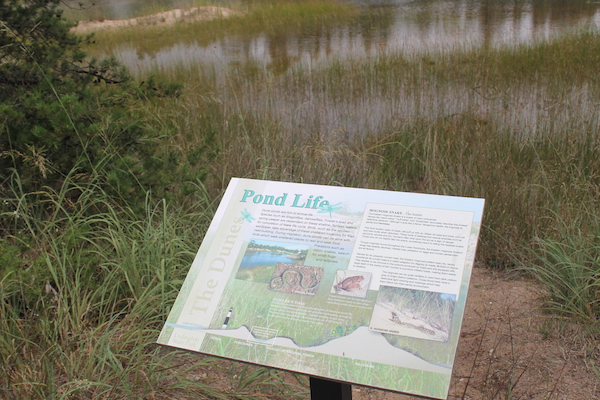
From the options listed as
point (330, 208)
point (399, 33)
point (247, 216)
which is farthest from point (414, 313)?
point (399, 33)

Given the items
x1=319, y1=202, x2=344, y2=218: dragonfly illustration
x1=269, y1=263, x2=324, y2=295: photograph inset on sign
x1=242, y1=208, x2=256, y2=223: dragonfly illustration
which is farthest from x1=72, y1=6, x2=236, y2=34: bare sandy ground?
x1=269, y1=263, x2=324, y2=295: photograph inset on sign

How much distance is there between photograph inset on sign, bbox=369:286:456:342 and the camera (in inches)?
56.0

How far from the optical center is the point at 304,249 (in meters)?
1.72

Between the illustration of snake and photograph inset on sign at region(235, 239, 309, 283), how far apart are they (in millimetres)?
25

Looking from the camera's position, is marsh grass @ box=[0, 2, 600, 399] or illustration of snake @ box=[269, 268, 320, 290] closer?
illustration of snake @ box=[269, 268, 320, 290]

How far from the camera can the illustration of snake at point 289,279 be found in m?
1.63

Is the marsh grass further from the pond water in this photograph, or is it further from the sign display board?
the pond water

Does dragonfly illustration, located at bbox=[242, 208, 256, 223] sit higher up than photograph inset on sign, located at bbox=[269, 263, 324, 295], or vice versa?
dragonfly illustration, located at bbox=[242, 208, 256, 223]

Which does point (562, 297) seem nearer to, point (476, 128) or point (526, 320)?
point (526, 320)

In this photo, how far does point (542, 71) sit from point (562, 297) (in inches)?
199

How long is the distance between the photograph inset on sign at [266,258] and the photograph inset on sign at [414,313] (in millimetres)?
309

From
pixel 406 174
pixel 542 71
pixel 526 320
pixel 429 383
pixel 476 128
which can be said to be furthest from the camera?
pixel 542 71

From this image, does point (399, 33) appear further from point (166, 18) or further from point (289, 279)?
point (289, 279)

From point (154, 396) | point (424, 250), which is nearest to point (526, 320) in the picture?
point (424, 250)
